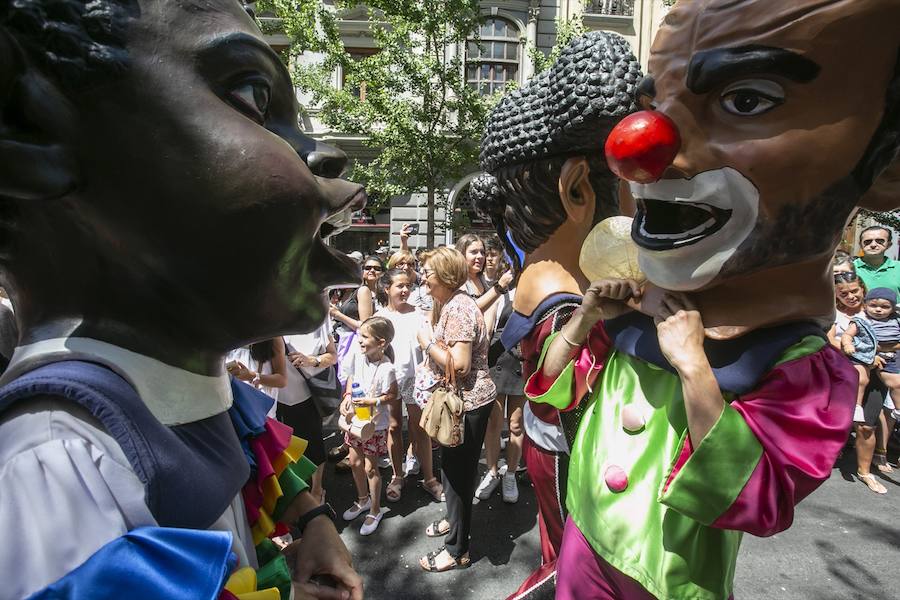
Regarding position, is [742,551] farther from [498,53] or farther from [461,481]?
[498,53]

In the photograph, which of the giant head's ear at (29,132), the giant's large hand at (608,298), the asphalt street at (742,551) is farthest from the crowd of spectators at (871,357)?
the giant head's ear at (29,132)

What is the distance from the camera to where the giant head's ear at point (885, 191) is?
1.14m

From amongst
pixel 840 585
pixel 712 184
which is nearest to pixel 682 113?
pixel 712 184

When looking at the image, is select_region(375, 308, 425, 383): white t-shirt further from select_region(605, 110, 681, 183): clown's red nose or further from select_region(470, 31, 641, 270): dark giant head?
select_region(605, 110, 681, 183): clown's red nose

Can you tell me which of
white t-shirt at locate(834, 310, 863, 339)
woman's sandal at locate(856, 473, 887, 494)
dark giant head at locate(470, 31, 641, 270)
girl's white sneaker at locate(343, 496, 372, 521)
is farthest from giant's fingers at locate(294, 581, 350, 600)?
white t-shirt at locate(834, 310, 863, 339)

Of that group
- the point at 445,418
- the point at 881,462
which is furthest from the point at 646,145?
the point at 881,462

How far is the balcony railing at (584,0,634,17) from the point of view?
14602 millimetres

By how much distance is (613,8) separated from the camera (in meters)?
14.7

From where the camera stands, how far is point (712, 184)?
43.7 inches

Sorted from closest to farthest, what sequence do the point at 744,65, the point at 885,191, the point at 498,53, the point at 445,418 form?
the point at 744,65 → the point at 885,191 → the point at 445,418 → the point at 498,53

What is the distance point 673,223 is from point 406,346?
2.75m

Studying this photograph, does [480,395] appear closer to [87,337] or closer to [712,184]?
[712,184]

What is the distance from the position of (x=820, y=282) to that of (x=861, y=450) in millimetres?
4127

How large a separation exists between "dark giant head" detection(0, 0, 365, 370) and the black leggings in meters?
2.13
